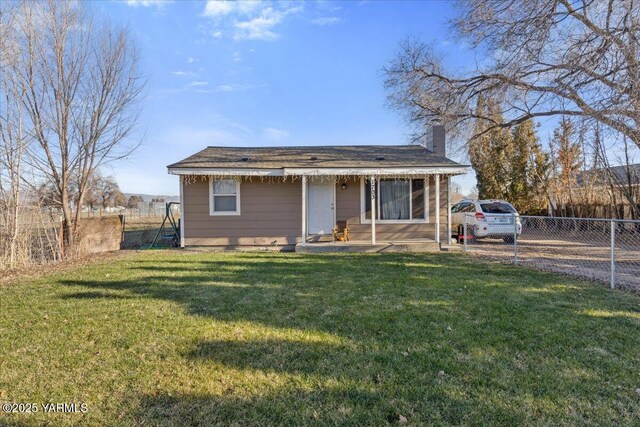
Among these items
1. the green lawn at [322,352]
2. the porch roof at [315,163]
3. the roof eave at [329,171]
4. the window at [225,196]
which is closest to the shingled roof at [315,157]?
the porch roof at [315,163]

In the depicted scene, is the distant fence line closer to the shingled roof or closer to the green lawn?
the shingled roof

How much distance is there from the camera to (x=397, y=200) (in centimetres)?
1116

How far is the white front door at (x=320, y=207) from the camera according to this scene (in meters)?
11.1

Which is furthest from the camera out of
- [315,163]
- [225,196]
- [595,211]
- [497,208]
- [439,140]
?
[595,211]

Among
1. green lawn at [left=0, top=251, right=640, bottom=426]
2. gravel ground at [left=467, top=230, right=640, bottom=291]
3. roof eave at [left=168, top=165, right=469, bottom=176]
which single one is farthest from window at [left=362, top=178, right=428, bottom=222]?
green lawn at [left=0, top=251, right=640, bottom=426]

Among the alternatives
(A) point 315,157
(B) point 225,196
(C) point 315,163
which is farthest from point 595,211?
(B) point 225,196

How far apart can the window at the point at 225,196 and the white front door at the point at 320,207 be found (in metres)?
2.33

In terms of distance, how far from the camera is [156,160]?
1356 cm

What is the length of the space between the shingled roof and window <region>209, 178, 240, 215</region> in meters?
0.64

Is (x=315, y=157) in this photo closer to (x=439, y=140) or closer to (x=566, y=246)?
(x=439, y=140)

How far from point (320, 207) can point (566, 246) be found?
26.7 feet

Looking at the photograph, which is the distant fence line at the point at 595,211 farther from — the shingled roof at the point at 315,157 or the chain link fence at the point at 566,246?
the shingled roof at the point at 315,157

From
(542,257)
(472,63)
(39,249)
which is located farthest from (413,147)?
(39,249)

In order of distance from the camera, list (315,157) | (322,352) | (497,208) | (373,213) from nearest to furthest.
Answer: (322,352)
(373,213)
(497,208)
(315,157)
